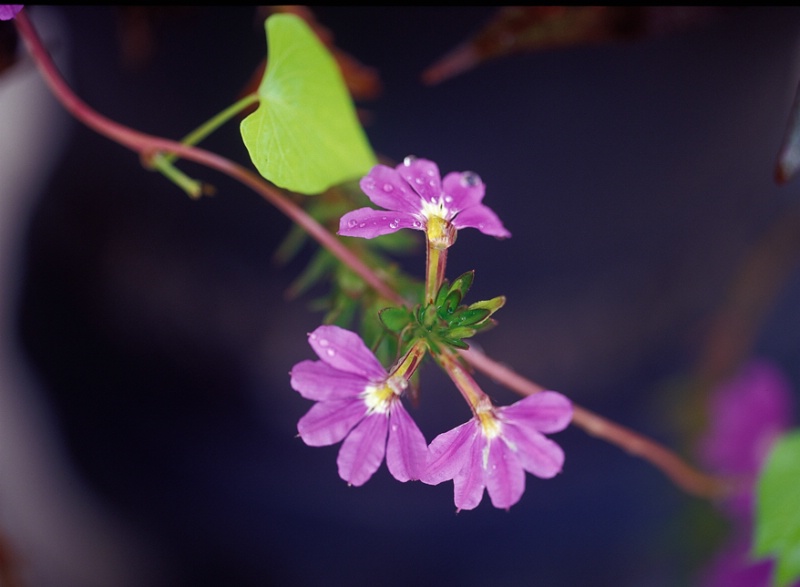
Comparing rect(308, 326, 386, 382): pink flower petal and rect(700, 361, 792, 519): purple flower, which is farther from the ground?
rect(700, 361, 792, 519): purple flower

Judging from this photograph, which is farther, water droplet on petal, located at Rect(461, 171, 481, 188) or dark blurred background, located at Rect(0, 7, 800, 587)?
dark blurred background, located at Rect(0, 7, 800, 587)

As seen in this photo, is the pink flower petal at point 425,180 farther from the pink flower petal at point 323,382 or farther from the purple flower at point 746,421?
the purple flower at point 746,421

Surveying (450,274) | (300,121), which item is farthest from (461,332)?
(450,274)

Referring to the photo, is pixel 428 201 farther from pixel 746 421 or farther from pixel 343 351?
pixel 746 421

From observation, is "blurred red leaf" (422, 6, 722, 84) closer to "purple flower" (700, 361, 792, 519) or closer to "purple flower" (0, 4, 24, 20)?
"purple flower" (0, 4, 24, 20)

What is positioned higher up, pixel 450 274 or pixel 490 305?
pixel 450 274

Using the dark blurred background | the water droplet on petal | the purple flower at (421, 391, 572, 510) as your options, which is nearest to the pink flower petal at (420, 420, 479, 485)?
the purple flower at (421, 391, 572, 510)

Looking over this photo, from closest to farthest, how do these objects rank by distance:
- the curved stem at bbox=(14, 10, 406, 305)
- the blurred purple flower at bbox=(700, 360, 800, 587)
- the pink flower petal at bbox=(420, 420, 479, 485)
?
the pink flower petal at bbox=(420, 420, 479, 485)
the curved stem at bbox=(14, 10, 406, 305)
the blurred purple flower at bbox=(700, 360, 800, 587)
